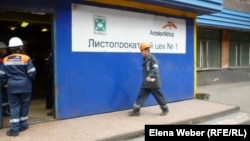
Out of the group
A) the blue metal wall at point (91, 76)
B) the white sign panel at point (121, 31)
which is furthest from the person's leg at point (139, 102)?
the white sign panel at point (121, 31)

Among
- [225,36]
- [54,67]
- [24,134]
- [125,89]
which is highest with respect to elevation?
[225,36]

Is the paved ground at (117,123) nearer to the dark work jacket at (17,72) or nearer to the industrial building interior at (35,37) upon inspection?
the industrial building interior at (35,37)

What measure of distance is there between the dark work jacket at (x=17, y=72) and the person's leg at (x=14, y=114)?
15 cm

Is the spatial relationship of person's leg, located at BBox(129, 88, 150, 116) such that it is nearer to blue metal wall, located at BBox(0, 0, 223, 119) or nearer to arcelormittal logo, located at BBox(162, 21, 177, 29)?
blue metal wall, located at BBox(0, 0, 223, 119)

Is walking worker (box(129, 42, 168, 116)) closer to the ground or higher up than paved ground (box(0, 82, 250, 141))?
higher up

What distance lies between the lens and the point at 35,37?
53.3ft

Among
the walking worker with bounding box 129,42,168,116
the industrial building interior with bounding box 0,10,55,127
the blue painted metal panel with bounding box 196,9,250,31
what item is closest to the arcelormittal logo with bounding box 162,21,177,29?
the walking worker with bounding box 129,42,168,116

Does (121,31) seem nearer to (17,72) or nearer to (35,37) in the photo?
(17,72)

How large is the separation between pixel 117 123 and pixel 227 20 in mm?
9512

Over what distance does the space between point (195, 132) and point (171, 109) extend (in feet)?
12.9

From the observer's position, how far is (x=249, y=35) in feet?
60.1

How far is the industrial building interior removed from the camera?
7.89 m

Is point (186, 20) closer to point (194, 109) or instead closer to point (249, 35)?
point (194, 109)

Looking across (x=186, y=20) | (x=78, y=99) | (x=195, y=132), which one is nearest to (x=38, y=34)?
(x=186, y=20)
